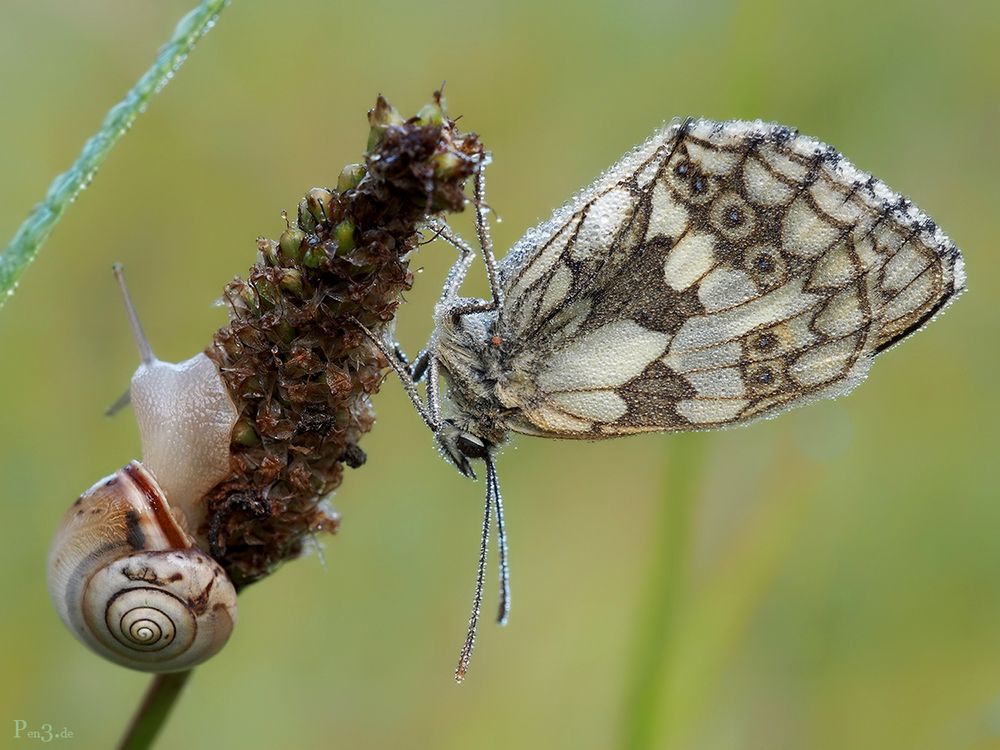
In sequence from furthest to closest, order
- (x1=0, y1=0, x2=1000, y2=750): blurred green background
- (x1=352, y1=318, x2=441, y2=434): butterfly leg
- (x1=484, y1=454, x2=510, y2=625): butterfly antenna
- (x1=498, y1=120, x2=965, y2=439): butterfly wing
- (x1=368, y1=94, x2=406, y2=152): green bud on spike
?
(x1=0, y1=0, x2=1000, y2=750): blurred green background, (x1=484, y1=454, x2=510, y2=625): butterfly antenna, (x1=498, y1=120, x2=965, y2=439): butterfly wing, (x1=352, y1=318, x2=441, y2=434): butterfly leg, (x1=368, y1=94, x2=406, y2=152): green bud on spike

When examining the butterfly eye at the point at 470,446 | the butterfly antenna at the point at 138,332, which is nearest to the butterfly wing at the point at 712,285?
the butterfly eye at the point at 470,446

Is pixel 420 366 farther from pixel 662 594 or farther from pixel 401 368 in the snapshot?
pixel 662 594

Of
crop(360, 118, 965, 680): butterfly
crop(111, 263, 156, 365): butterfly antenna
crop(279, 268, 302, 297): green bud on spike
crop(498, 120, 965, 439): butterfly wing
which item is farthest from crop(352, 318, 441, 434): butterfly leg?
crop(111, 263, 156, 365): butterfly antenna

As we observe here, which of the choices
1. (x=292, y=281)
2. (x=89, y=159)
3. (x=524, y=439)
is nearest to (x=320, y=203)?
(x=292, y=281)

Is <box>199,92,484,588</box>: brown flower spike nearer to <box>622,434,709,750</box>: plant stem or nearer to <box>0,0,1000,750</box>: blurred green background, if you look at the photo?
Answer: <box>622,434,709,750</box>: plant stem

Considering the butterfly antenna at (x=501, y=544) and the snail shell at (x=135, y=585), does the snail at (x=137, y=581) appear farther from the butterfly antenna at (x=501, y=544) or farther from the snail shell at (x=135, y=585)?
the butterfly antenna at (x=501, y=544)
